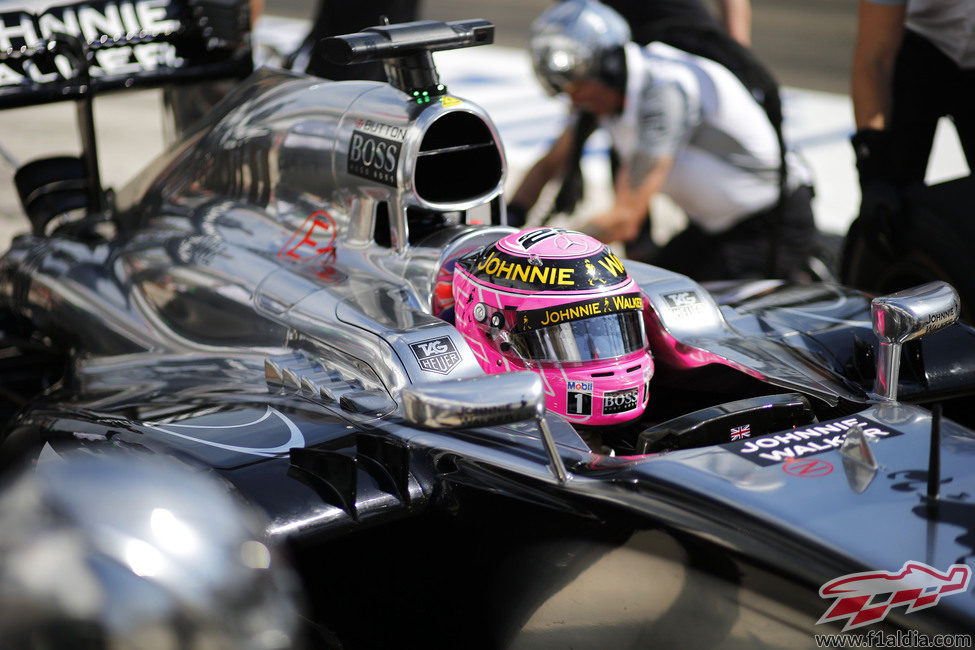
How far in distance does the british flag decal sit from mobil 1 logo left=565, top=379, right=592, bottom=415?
0.31 m

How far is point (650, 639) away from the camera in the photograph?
6.42 ft

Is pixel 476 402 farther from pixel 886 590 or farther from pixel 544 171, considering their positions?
pixel 544 171

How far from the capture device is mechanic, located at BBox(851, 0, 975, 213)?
3.83 metres

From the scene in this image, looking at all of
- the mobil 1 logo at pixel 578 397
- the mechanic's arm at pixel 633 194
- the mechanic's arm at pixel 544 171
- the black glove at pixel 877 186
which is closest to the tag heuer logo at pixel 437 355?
the mobil 1 logo at pixel 578 397

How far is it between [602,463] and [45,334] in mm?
2205

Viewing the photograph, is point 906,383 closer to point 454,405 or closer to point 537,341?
point 537,341

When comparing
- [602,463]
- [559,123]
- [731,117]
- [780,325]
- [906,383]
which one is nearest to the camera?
[602,463]

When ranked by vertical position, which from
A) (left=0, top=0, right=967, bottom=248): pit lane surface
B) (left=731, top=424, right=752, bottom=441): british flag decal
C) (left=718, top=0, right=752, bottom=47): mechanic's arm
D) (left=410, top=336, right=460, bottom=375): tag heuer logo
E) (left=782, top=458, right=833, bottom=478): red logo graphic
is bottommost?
(left=0, top=0, right=967, bottom=248): pit lane surface

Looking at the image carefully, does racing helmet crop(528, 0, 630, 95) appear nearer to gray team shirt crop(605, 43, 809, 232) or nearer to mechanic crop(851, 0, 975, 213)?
gray team shirt crop(605, 43, 809, 232)

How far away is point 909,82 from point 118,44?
2.90 m

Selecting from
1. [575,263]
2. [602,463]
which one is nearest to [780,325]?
[575,263]

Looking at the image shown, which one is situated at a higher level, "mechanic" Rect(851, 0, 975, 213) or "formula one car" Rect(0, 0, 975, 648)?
"mechanic" Rect(851, 0, 975, 213)

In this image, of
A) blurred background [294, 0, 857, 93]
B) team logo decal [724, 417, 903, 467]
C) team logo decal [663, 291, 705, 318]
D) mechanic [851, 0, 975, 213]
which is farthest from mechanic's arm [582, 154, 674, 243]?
blurred background [294, 0, 857, 93]

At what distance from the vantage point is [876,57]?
3.99 m
